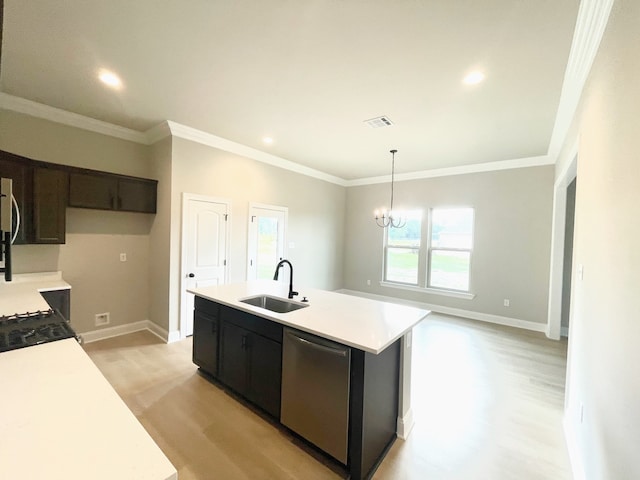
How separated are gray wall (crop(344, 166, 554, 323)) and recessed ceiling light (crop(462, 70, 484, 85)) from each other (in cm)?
302

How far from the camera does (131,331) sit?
389cm

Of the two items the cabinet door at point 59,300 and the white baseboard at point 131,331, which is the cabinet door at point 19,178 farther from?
the white baseboard at point 131,331

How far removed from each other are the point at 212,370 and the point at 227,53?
2.85 metres

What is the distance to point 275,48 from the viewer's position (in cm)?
210

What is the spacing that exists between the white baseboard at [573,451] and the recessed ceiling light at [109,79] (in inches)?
184

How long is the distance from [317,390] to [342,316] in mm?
531

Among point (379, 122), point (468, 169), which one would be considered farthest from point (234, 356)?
point (468, 169)

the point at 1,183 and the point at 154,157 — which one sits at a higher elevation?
the point at 154,157

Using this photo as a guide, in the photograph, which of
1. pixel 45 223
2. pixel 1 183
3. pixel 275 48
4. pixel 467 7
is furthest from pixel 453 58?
pixel 45 223

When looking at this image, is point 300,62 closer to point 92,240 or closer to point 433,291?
point 92,240

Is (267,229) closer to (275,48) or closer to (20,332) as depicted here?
(275,48)

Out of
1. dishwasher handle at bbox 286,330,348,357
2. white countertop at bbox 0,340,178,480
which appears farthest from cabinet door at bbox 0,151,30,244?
dishwasher handle at bbox 286,330,348,357

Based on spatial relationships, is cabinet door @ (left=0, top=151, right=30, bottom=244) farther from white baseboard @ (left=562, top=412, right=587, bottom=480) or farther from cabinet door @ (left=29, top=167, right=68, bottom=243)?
white baseboard @ (left=562, top=412, right=587, bottom=480)

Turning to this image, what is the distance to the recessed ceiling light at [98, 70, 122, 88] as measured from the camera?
2.48 metres
